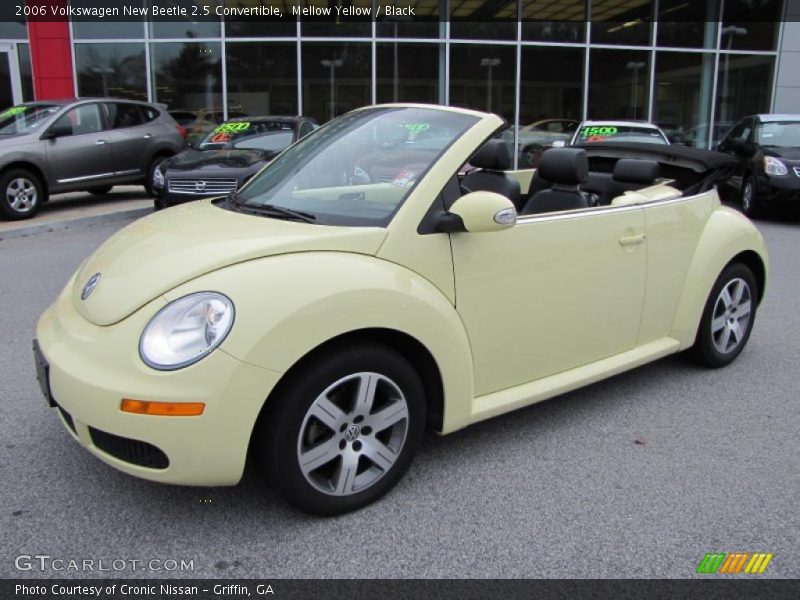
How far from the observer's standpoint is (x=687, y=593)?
2.47 meters

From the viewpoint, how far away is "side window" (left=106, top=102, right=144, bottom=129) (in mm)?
11836

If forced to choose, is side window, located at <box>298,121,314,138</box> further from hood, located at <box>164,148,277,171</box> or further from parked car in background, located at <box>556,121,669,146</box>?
parked car in background, located at <box>556,121,669,146</box>

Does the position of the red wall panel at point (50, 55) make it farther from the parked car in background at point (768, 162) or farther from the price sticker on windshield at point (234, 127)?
the parked car in background at point (768, 162)

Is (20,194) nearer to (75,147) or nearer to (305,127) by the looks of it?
(75,147)

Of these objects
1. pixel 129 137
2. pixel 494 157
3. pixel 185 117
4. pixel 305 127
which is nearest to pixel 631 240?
pixel 494 157

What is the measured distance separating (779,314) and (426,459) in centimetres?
414

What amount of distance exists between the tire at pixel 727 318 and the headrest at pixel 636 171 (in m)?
0.76

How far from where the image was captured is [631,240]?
3773mm

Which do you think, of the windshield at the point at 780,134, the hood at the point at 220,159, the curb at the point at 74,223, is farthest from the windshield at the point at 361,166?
the windshield at the point at 780,134

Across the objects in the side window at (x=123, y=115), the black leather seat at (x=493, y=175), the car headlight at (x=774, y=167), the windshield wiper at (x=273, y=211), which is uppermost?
the side window at (x=123, y=115)

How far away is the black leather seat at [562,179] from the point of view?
4.02 metres

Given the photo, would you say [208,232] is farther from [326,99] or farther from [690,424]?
[326,99]

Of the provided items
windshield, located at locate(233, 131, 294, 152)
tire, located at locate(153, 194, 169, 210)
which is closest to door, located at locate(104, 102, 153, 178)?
tire, located at locate(153, 194, 169, 210)

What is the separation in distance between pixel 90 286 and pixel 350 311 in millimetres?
1138
